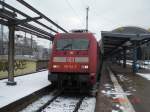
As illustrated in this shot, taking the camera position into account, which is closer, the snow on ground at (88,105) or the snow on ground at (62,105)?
the snow on ground at (62,105)

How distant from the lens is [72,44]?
13.5 meters

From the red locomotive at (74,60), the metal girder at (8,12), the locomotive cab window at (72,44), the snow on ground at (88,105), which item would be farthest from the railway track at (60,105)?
the metal girder at (8,12)

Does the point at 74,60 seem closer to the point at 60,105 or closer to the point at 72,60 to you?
the point at 72,60

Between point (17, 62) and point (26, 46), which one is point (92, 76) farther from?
point (26, 46)

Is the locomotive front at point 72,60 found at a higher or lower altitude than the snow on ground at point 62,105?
higher

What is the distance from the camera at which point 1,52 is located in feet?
51.7

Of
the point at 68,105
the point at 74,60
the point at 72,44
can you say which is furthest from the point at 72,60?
the point at 68,105

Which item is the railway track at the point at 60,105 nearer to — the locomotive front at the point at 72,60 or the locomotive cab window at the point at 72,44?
the locomotive front at the point at 72,60

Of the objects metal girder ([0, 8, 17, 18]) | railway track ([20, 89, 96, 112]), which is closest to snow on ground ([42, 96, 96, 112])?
railway track ([20, 89, 96, 112])

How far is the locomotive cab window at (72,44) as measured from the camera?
43.9ft

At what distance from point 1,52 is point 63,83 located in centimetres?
433

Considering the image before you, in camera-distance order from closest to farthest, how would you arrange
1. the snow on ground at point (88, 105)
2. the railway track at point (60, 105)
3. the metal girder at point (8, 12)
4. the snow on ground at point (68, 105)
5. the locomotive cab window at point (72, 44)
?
1. the railway track at point (60, 105)
2. the snow on ground at point (68, 105)
3. the snow on ground at point (88, 105)
4. the metal girder at point (8, 12)
5. the locomotive cab window at point (72, 44)

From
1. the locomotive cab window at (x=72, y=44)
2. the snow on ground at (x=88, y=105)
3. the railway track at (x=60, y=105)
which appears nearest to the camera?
the railway track at (x=60, y=105)

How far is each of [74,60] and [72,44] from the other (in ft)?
2.98
